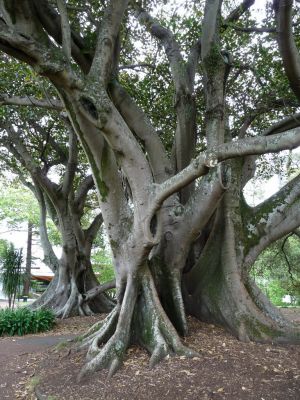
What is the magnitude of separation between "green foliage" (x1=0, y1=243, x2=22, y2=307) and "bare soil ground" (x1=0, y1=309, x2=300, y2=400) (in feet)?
18.6

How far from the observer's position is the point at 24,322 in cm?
929

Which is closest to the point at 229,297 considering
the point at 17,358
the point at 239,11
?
the point at 17,358

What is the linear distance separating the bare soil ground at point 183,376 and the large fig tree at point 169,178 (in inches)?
10.3

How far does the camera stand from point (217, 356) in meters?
5.21

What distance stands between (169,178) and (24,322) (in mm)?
5514

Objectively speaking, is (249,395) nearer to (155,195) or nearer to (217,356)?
(217,356)

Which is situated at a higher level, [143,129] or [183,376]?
[143,129]

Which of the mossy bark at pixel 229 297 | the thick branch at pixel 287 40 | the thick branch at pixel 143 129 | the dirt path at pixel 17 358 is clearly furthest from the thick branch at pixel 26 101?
the dirt path at pixel 17 358

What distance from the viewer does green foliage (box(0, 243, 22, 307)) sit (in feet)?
38.2

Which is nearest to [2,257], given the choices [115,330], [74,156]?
[74,156]

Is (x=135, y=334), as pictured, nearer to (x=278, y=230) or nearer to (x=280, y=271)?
(x=278, y=230)

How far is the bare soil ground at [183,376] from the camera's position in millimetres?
4234

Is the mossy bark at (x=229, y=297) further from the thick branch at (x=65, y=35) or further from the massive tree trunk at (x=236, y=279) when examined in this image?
the thick branch at (x=65, y=35)

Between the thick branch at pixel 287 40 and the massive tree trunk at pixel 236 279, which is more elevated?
the thick branch at pixel 287 40
